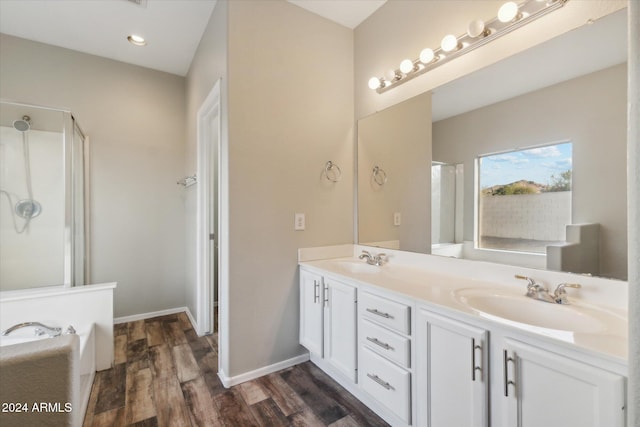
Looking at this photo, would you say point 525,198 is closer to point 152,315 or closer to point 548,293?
point 548,293

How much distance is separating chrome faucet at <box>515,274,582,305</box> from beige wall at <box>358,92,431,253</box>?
2.10ft

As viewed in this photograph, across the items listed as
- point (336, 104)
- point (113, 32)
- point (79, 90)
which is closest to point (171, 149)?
point (79, 90)

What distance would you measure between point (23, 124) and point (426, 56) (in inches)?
126

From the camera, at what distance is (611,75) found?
1146mm

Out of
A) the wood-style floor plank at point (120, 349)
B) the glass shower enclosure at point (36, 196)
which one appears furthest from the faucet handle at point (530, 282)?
the glass shower enclosure at point (36, 196)

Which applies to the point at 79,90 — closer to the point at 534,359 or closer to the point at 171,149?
the point at 171,149

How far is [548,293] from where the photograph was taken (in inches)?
47.7

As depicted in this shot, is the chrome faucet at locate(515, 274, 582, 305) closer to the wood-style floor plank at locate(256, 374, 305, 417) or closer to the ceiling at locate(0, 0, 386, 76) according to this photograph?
the wood-style floor plank at locate(256, 374, 305, 417)

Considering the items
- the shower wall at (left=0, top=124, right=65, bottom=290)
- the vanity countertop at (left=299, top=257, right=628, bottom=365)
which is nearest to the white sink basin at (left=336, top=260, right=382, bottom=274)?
the vanity countertop at (left=299, top=257, right=628, bottom=365)

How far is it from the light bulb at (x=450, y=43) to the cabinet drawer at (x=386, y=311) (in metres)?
1.43

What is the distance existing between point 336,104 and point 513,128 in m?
1.33

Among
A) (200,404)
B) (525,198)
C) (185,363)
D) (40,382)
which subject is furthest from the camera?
(185,363)

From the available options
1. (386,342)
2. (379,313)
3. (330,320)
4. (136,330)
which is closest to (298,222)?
(330,320)

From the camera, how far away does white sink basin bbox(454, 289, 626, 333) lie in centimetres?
102
